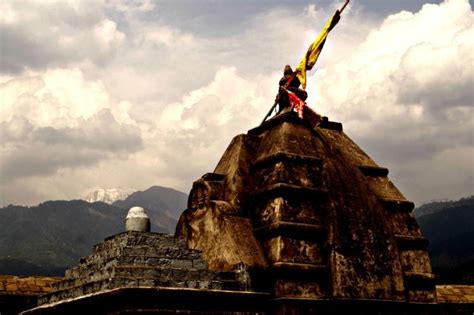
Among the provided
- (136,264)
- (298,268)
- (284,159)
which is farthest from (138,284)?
(284,159)

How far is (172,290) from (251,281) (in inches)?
78.1

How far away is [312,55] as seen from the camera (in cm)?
1638

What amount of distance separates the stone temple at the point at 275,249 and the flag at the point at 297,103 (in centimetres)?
30

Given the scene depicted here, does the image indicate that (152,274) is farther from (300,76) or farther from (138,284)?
(300,76)

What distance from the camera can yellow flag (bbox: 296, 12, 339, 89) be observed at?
16250 mm

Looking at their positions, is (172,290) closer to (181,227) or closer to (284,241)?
(284,241)

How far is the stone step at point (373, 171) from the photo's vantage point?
15781 mm

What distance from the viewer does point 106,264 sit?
1142cm

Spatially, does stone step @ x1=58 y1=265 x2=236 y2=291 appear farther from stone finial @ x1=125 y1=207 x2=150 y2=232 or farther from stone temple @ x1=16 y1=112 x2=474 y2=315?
stone finial @ x1=125 y1=207 x2=150 y2=232

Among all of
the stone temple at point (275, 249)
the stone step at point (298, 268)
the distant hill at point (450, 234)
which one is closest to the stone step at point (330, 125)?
the stone temple at point (275, 249)

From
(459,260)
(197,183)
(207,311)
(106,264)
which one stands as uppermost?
(459,260)

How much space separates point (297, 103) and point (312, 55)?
180 cm

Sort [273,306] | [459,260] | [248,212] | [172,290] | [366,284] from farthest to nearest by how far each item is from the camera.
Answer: [459,260] → [248,212] → [366,284] → [273,306] → [172,290]

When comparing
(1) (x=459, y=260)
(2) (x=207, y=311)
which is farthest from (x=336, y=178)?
(1) (x=459, y=260)
